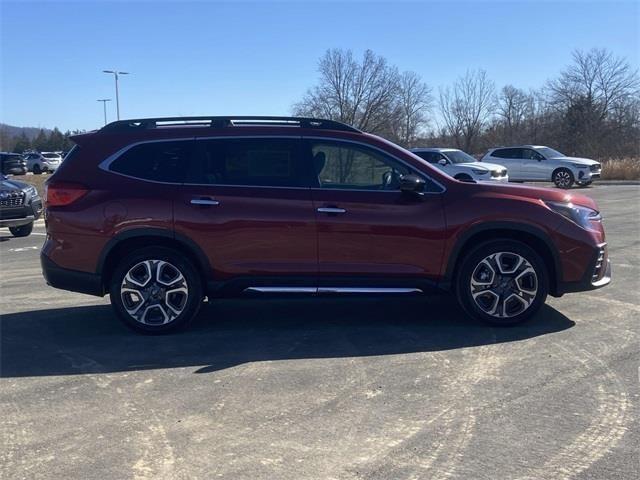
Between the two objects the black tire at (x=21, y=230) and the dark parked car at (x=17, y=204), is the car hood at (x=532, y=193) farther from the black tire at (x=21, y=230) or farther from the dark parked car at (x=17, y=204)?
the black tire at (x=21, y=230)

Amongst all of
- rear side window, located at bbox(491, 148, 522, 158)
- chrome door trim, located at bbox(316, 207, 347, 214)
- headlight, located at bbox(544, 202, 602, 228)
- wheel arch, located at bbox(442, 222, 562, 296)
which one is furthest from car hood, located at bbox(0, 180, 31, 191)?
rear side window, located at bbox(491, 148, 522, 158)

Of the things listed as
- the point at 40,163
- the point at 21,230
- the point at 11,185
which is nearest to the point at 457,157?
the point at 21,230

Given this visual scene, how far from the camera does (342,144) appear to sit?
5.82 metres

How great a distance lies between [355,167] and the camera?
19.0ft

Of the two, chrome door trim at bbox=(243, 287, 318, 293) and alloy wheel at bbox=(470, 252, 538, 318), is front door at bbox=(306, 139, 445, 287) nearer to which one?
Answer: chrome door trim at bbox=(243, 287, 318, 293)

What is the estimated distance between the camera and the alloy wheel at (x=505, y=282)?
19.0 feet

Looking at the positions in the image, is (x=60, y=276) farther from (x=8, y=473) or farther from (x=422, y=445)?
(x=422, y=445)

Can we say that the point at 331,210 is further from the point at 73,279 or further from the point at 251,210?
the point at 73,279

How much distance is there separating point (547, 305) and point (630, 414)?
8.92ft

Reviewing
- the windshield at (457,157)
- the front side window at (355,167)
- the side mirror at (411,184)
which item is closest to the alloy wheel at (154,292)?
the front side window at (355,167)

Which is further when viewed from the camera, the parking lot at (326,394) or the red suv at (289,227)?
the red suv at (289,227)

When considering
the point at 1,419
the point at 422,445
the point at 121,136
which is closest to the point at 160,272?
the point at 121,136

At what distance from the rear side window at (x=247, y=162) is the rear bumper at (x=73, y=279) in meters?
1.24

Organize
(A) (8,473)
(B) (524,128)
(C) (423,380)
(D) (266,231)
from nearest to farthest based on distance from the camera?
(A) (8,473)
(C) (423,380)
(D) (266,231)
(B) (524,128)
